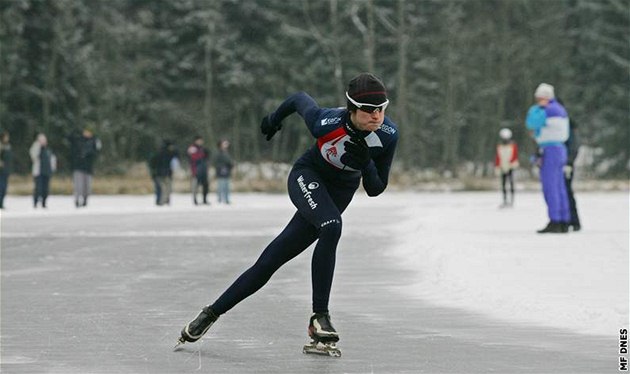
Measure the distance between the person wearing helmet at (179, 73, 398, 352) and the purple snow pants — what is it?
35.1 ft

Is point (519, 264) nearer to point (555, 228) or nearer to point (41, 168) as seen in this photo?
point (555, 228)

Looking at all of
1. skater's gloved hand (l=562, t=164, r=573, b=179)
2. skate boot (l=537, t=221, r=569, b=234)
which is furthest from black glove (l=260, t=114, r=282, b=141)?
skater's gloved hand (l=562, t=164, r=573, b=179)

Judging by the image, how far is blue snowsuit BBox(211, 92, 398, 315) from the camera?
855cm

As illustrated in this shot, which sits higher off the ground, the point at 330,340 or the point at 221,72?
the point at 221,72

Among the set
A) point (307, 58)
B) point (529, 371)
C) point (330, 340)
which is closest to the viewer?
point (529, 371)

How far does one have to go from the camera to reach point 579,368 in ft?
26.8

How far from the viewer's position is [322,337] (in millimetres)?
8641

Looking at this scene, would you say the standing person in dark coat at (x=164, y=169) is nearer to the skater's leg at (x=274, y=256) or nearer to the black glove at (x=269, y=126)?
the black glove at (x=269, y=126)

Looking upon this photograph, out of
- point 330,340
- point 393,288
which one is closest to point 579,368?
point 330,340

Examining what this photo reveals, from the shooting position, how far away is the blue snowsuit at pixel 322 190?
8547 millimetres

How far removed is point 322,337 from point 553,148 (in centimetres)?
1109

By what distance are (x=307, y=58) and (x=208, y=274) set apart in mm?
52227

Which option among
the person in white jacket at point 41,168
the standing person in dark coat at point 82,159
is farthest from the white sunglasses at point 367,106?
the person in white jacket at point 41,168

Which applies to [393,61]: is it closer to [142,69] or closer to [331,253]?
[142,69]
